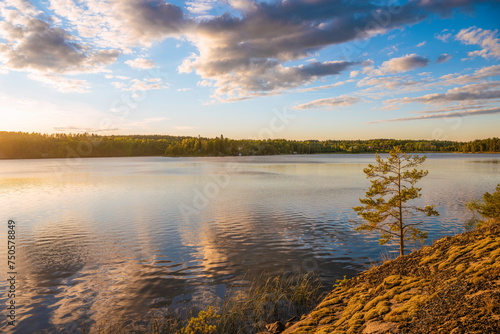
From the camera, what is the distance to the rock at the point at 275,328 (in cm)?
1241

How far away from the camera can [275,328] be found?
12.6 m

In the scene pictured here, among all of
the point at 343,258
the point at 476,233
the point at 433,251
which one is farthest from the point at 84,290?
the point at 476,233

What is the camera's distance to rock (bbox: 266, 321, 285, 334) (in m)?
12.4

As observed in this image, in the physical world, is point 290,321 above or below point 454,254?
below

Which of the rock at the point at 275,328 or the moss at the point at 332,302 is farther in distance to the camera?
the moss at the point at 332,302

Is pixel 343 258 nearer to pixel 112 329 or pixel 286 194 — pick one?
pixel 112 329

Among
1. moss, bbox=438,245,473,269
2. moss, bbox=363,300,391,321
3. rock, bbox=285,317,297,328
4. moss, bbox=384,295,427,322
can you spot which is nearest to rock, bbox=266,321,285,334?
rock, bbox=285,317,297,328

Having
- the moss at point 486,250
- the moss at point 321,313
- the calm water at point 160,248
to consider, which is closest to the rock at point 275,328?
the moss at point 321,313

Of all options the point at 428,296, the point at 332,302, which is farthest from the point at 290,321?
the point at 428,296

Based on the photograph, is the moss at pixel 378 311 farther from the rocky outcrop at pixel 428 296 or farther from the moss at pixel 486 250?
the moss at pixel 486 250

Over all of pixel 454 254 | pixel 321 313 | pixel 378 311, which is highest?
pixel 454 254

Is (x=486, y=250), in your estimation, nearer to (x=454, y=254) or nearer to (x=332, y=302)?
(x=454, y=254)

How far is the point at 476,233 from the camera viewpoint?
48.9 feet

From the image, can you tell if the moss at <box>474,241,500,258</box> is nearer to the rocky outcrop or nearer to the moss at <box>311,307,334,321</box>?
the rocky outcrop
